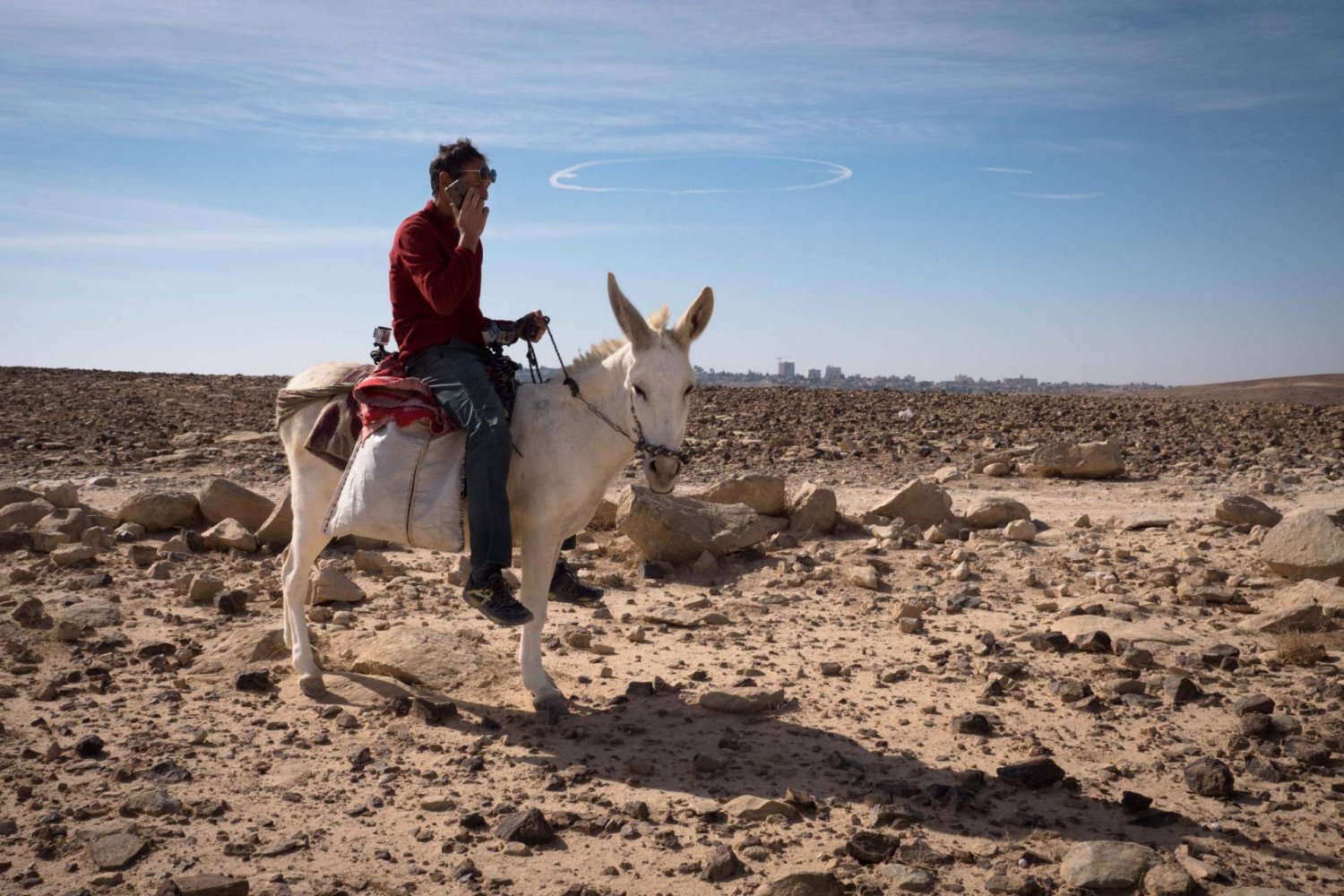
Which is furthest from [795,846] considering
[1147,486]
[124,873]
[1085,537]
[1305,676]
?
[1147,486]

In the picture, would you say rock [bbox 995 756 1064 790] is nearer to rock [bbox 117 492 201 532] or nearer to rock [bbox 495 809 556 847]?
rock [bbox 495 809 556 847]

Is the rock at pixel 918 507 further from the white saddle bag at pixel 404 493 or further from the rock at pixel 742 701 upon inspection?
the white saddle bag at pixel 404 493

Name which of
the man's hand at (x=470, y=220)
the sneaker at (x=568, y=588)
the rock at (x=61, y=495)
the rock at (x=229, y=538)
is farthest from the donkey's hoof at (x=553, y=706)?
the rock at (x=61, y=495)

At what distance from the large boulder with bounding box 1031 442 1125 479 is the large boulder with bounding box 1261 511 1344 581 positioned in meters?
4.73

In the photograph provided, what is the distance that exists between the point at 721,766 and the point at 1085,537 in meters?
5.84

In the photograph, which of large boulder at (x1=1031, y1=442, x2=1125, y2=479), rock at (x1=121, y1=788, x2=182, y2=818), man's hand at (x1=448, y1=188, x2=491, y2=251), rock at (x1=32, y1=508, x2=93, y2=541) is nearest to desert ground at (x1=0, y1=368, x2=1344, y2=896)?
rock at (x1=121, y1=788, x2=182, y2=818)

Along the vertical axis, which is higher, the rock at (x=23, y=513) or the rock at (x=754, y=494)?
the rock at (x=754, y=494)

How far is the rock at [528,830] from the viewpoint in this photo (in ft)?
14.2

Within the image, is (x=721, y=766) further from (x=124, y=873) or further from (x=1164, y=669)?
(x=1164, y=669)

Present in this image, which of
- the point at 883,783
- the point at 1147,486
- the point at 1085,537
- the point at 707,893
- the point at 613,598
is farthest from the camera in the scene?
the point at 1147,486

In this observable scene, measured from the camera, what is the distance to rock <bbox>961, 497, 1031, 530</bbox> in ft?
33.1

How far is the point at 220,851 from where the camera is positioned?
4238mm

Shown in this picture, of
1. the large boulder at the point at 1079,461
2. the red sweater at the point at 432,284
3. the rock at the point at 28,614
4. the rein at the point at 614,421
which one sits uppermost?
the red sweater at the point at 432,284

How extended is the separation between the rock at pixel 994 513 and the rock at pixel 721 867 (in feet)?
21.9
